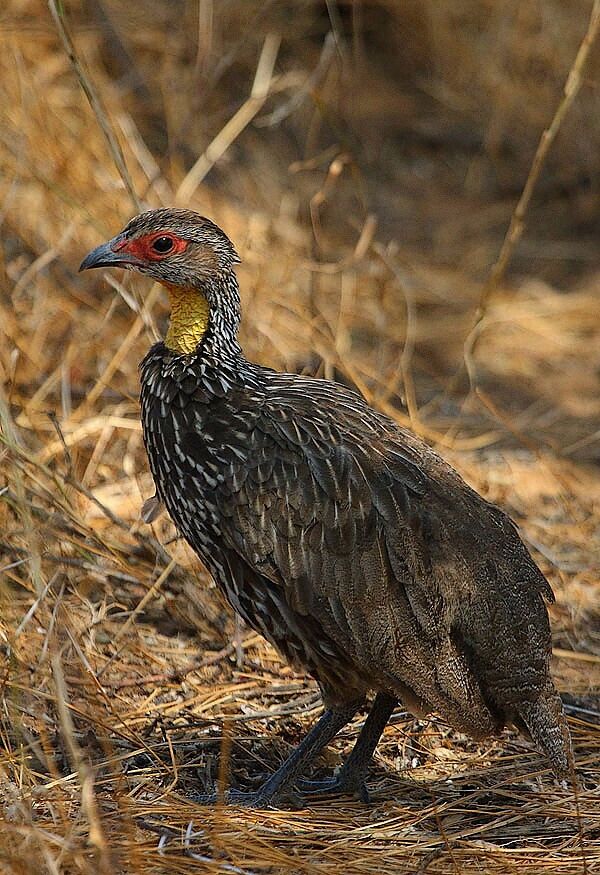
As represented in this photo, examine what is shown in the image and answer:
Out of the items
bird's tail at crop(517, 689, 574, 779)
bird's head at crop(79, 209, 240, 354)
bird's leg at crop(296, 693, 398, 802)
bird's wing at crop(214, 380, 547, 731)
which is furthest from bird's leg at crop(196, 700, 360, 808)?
bird's head at crop(79, 209, 240, 354)

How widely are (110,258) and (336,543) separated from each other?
1.27 metres

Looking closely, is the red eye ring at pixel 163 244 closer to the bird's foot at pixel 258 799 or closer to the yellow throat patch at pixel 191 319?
the yellow throat patch at pixel 191 319

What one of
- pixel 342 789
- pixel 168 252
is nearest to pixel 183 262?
pixel 168 252

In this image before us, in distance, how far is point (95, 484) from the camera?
5.79 metres

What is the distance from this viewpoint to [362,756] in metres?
4.13

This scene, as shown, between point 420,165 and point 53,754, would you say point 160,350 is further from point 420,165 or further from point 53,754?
point 420,165

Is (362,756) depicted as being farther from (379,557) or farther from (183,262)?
(183,262)

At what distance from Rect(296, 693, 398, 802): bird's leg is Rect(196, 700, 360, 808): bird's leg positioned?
106 mm

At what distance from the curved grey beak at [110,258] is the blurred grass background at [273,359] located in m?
0.65

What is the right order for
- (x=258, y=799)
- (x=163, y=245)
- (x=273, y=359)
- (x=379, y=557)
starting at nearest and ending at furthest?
1. (x=379, y=557)
2. (x=258, y=799)
3. (x=163, y=245)
4. (x=273, y=359)

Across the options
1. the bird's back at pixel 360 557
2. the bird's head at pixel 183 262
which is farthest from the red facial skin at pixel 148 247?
the bird's back at pixel 360 557

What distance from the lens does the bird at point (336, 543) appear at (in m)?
3.76

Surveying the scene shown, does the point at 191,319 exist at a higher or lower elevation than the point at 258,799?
higher

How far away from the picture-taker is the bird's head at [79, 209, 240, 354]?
13.4 ft
